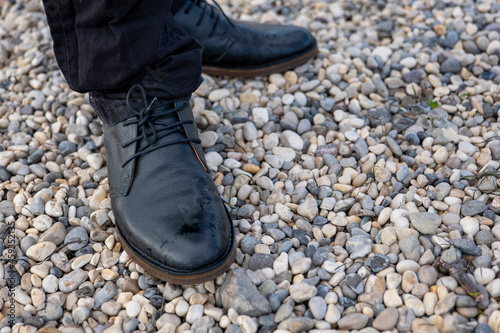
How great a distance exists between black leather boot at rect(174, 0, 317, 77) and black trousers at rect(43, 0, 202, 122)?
453mm

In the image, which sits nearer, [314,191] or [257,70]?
[314,191]

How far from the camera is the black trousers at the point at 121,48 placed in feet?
4.32

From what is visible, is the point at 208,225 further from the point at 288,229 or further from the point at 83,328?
the point at 83,328

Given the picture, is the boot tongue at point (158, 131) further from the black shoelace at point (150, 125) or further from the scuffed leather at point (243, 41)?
the scuffed leather at point (243, 41)

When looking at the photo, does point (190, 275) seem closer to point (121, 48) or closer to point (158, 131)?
point (158, 131)

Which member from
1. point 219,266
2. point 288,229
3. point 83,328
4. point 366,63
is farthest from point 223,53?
point 83,328

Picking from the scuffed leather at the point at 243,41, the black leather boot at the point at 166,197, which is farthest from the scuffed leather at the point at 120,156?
the scuffed leather at the point at 243,41

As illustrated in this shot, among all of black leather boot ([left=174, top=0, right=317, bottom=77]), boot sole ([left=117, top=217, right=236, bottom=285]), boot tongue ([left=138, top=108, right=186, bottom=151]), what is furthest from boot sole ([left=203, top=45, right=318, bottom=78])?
boot sole ([left=117, top=217, right=236, bottom=285])

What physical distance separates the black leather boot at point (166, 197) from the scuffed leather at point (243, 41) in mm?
578

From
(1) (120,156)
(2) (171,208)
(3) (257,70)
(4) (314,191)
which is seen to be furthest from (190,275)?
(3) (257,70)

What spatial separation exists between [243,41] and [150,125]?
2.66ft

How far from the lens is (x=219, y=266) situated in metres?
1.28

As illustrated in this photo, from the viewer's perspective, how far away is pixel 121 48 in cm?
134

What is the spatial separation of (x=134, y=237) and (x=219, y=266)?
30 cm
